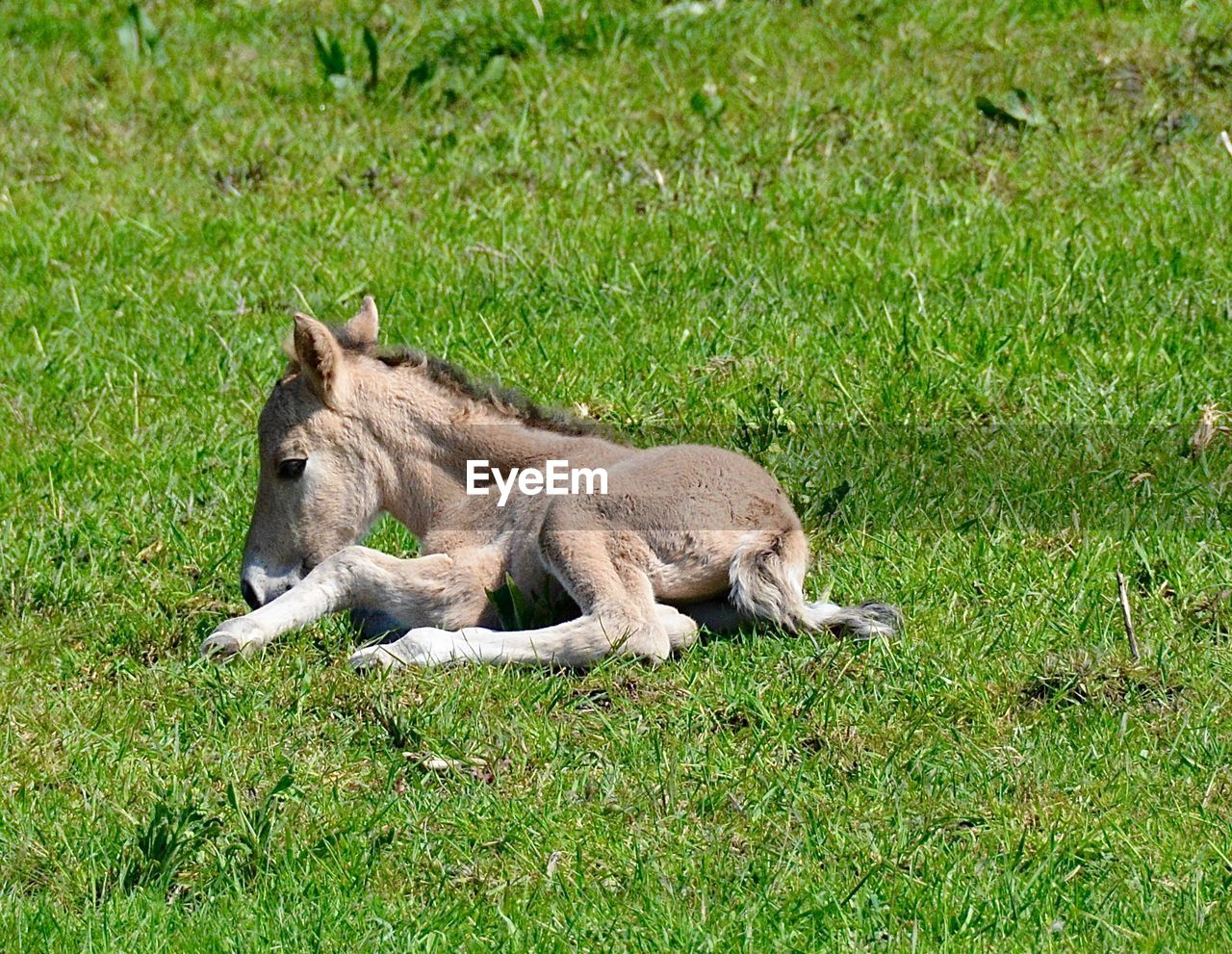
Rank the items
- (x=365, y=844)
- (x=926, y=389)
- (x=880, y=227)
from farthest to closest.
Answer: (x=880, y=227), (x=926, y=389), (x=365, y=844)

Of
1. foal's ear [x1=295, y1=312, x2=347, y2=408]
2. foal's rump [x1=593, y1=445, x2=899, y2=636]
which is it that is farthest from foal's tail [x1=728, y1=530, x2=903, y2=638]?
foal's ear [x1=295, y1=312, x2=347, y2=408]

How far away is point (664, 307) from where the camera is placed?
9000mm

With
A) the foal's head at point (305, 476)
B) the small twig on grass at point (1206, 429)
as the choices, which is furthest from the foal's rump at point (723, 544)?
the small twig on grass at point (1206, 429)

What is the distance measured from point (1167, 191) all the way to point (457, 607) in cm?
534

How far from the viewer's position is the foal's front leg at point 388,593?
646 cm

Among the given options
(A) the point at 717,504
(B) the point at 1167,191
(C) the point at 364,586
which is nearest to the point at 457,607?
(C) the point at 364,586

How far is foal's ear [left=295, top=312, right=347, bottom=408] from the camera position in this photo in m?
6.65

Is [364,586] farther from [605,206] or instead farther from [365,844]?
[605,206]

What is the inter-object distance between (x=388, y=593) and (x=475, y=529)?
45cm

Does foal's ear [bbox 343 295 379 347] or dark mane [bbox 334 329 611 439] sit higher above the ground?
foal's ear [bbox 343 295 379 347]

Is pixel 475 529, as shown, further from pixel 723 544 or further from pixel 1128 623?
pixel 1128 623

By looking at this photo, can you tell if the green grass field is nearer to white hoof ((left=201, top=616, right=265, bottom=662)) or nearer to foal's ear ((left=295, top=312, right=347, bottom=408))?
white hoof ((left=201, top=616, right=265, bottom=662))

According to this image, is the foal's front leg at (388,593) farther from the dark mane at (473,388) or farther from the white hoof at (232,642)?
the dark mane at (473,388)

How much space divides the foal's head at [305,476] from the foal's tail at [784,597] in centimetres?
150
